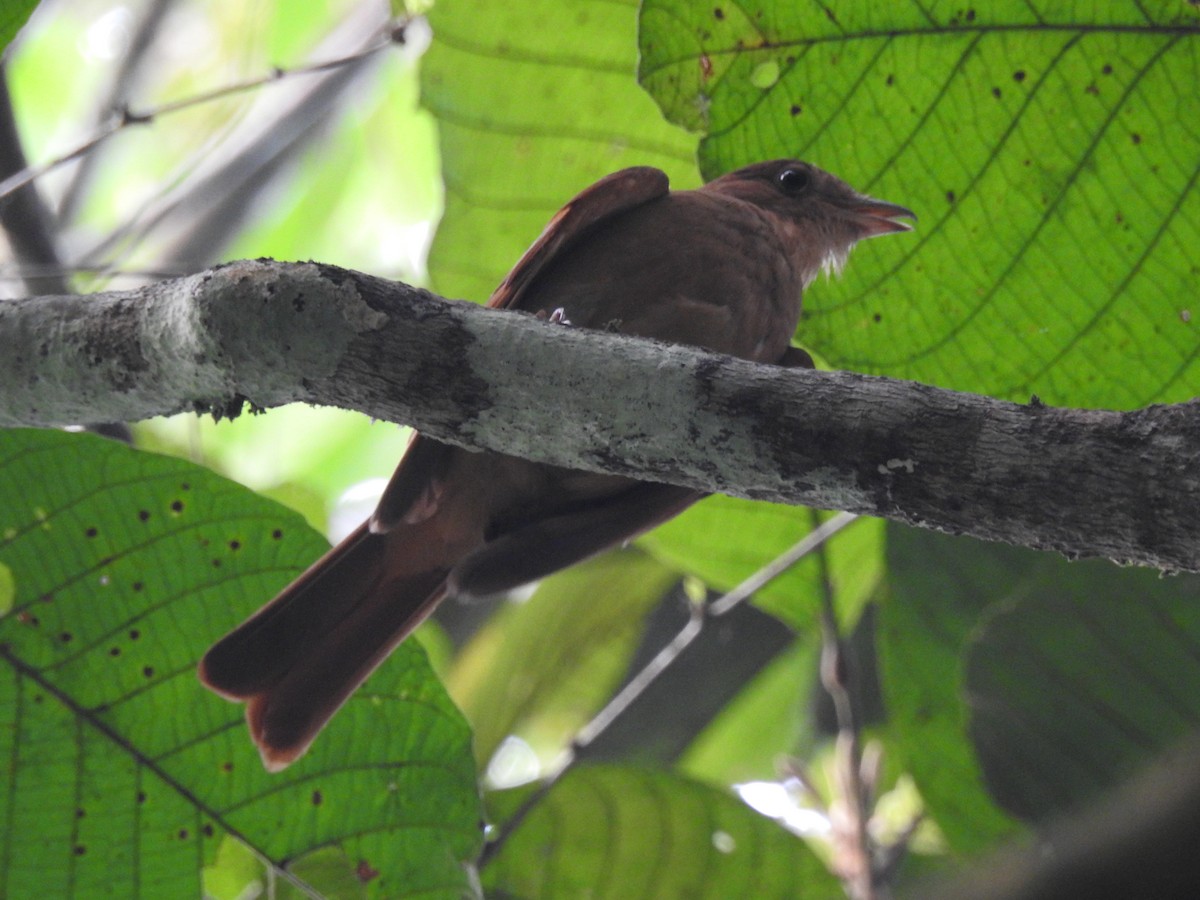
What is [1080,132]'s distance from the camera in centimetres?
248

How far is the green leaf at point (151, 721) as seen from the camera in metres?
2.51

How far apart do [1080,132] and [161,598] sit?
1952mm

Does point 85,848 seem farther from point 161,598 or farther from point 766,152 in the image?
point 766,152

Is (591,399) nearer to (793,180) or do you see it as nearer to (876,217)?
(876,217)

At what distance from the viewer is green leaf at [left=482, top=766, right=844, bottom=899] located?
3250mm

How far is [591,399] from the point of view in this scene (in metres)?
1.71

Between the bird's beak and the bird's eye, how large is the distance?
36 centimetres

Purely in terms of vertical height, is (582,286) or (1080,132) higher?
(1080,132)

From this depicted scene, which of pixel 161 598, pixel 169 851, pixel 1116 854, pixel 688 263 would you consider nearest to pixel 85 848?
pixel 169 851

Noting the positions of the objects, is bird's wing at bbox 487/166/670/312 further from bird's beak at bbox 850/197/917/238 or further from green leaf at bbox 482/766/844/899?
green leaf at bbox 482/766/844/899

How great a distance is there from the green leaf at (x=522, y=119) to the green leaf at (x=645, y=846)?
50.0 inches

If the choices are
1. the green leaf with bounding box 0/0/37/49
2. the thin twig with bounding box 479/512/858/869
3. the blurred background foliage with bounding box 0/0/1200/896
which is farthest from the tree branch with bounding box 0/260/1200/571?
the thin twig with bounding box 479/512/858/869

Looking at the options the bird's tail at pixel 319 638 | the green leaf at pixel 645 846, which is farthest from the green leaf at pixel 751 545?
the bird's tail at pixel 319 638

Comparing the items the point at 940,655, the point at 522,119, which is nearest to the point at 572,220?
the point at 522,119
